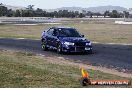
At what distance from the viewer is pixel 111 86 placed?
33.4 ft

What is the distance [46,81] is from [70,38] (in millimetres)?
11260

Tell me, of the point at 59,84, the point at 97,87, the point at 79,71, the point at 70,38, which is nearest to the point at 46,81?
the point at 59,84

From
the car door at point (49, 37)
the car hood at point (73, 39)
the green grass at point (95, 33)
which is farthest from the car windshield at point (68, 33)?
the green grass at point (95, 33)

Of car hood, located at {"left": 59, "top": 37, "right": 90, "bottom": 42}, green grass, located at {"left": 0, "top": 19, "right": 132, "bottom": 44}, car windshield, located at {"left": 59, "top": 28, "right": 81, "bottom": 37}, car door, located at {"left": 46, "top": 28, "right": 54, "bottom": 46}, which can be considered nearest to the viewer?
car hood, located at {"left": 59, "top": 37, "right": 90, "bottom": 42}

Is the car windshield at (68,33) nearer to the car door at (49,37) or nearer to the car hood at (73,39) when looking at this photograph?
the car hood at (73,39)

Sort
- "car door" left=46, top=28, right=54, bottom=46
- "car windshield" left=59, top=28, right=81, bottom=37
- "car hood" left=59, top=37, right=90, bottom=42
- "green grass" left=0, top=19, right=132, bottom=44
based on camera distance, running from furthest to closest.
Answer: "green grass" left=0, top=19, right=132, bottom=44
"car door" left=46, top=28, right=54, bottom=46
"car windshield" left=59, top=28, right=81, bottom=37
"car hood" left=59, top=37, right=90, bottom=42

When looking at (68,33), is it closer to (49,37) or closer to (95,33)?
(49,37)

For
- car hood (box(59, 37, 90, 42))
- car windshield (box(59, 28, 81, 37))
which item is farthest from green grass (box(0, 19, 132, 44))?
car hood (box(59, 37, 90, 42))

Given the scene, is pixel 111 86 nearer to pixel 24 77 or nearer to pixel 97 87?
pixel 97 87

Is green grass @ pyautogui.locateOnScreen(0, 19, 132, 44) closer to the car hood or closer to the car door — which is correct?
the car door

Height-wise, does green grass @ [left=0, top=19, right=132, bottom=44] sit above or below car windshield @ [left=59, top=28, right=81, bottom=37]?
below

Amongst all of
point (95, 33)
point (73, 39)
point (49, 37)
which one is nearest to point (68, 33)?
point (73, 39)

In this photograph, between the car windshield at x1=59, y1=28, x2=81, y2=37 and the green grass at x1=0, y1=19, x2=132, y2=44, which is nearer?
the car windshield at x1=59, y1=28, x2=81, y2=37

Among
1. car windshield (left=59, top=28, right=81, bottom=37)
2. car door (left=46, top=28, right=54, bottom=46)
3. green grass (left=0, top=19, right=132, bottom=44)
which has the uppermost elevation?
car windshield (left=59, top=28, right=81, bottom=37)
